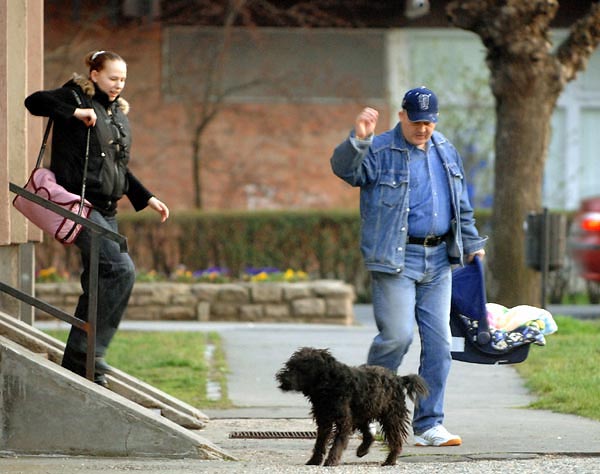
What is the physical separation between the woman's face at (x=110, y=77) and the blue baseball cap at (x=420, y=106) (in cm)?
148

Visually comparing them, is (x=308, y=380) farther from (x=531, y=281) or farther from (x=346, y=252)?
(x=346, y=252)

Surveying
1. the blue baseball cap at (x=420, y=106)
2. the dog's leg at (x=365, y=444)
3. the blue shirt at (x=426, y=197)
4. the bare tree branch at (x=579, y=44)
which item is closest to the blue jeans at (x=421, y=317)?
the blue shirt at (x=426, y=197)

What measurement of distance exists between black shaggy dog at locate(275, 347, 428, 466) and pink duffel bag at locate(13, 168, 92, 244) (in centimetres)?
136

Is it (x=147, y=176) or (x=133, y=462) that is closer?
(x=133, y=462)

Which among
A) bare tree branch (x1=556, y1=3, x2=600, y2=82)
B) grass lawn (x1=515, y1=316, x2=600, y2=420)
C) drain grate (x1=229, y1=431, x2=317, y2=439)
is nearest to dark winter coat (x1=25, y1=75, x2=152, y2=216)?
drain grate (x1=229, y1=431, x2=317, y2=439)

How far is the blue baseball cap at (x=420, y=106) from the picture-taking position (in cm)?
691

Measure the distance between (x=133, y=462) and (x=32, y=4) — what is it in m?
4.06

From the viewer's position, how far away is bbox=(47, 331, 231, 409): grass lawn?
30.6ft

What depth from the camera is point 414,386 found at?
662 centimetres

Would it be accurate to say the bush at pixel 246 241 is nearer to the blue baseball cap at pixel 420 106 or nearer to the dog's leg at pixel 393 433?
the blue baseball cap at pixel 420 106

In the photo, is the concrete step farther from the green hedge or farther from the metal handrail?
the green hedge

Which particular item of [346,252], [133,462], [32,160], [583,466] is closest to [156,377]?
[32,160]

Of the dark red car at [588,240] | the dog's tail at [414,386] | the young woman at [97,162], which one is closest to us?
the dog's tail at [414,386]

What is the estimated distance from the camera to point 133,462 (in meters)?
6.36
